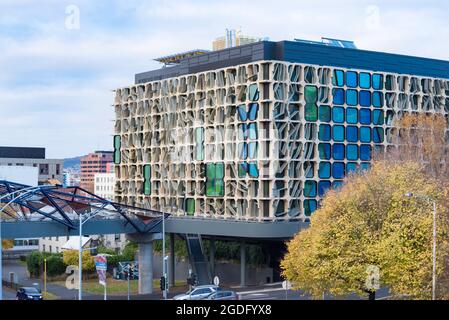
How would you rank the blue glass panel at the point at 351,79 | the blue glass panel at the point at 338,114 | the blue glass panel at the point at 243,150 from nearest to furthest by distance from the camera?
the blue glass panel at the point at 243,150 → the blue glass panel at the point at 338,114 → the blue glass panel at the point at 351,79

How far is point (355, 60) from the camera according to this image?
264 feet

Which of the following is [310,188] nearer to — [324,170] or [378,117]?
[324,170]

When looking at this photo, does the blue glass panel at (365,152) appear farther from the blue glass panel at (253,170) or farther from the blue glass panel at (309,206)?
the blue glass panel at (253,170)

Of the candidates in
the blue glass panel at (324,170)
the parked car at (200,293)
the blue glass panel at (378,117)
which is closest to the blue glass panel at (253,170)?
the blue glass panel at (324,170)

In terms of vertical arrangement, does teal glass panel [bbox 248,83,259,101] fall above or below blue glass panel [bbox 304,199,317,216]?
above

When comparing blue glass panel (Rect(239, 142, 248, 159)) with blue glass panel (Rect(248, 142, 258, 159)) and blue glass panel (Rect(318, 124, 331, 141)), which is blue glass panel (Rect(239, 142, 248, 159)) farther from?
blue glass panel (Rect(318, 124, 331, 141))

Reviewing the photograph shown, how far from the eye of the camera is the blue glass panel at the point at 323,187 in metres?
75.6

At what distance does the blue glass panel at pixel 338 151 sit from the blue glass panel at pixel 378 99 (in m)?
6.57

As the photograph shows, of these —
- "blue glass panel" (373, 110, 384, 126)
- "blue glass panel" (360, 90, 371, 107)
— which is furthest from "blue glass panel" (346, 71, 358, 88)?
"blue glass panel" (373, 110, 384, 126)

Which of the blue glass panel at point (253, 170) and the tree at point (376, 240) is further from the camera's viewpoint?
the blue glass panel at point (253, 170)

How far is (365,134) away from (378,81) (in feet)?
19.8

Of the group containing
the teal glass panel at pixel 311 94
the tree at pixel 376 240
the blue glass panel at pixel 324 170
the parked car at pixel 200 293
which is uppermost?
the teal glass panel at pixel 311 94

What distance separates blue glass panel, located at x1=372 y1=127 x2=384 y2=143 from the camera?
80.8m

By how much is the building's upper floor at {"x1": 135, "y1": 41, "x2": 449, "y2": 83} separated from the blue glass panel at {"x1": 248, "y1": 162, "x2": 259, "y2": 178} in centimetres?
1075
